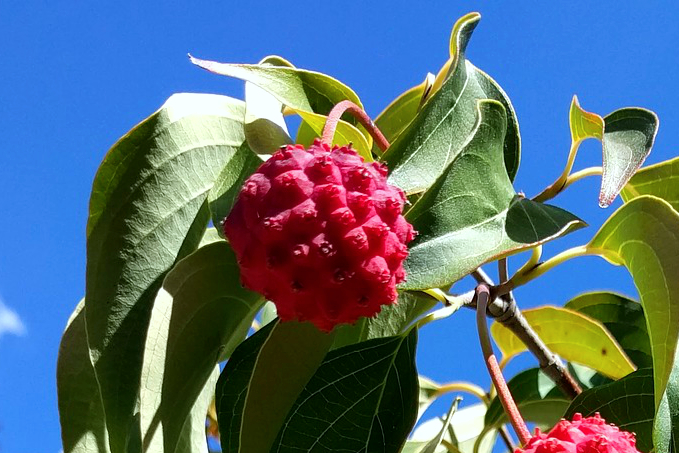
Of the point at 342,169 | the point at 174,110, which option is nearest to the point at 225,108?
the point at 174,110

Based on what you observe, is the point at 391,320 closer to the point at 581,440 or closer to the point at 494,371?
the point at 494,371

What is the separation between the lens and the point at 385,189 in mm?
1413

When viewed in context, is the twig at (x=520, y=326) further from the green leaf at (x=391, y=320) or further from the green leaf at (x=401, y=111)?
the green leaf at (x=401, y=111)

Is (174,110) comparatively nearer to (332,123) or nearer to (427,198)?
(332,123)

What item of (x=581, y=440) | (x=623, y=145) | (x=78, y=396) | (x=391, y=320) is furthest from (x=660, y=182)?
(x=78, y=396)

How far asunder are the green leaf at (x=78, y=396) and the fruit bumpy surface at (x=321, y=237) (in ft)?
2.12

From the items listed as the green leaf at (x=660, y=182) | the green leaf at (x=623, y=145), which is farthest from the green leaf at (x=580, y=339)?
the green leaf at (x=623, y=145)

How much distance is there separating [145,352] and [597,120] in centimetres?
111

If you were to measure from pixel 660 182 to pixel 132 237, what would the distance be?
118cm

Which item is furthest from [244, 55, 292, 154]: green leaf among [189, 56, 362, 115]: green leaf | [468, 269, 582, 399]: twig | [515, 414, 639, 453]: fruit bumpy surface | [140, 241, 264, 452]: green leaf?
[515, 414, 639, 453]: fruit bumpy surface

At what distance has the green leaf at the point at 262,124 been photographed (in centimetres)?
170

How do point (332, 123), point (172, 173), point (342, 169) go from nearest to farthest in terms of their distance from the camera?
point (342, 169)
point (332, 123)
point (172, 173)

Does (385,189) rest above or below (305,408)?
above

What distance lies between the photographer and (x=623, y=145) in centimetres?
180
